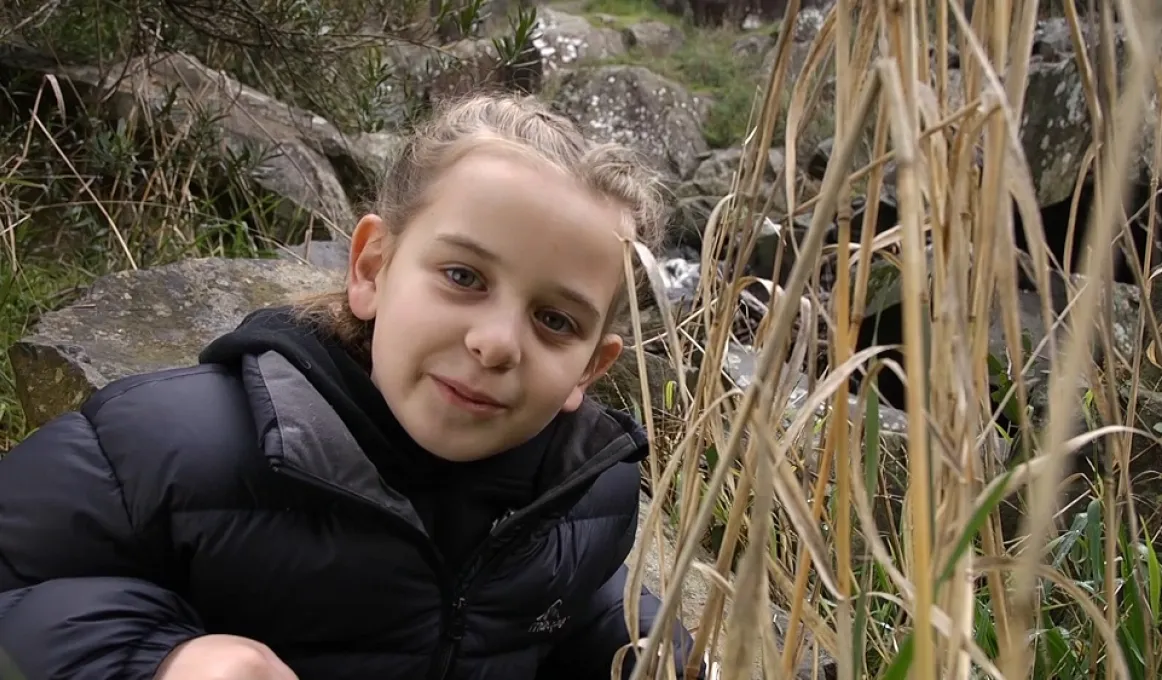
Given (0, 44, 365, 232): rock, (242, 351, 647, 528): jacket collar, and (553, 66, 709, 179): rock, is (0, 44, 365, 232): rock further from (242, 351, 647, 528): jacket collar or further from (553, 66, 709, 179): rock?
(553, 66, 709, 179): rock

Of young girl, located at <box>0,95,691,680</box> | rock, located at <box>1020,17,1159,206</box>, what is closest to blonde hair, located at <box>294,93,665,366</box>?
young girl, located at <box>0,95,691,680</box>

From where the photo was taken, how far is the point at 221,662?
0.91 m

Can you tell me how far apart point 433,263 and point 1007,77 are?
2.29 feet

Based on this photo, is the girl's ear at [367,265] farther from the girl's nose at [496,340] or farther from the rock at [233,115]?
the rock at [233,115]

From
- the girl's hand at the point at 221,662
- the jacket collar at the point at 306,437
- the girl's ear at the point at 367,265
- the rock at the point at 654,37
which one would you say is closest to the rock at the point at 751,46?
the rock at the point at 654,37

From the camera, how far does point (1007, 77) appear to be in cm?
56

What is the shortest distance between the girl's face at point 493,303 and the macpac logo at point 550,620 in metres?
0.27

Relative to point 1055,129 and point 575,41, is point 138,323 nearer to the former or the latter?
point 1055,129

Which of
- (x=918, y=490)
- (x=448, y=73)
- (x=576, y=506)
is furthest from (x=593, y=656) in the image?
(x=448, y=73)

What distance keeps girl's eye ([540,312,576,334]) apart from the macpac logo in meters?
0.41

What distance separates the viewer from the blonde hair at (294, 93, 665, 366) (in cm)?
120

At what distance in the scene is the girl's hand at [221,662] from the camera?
0.89m

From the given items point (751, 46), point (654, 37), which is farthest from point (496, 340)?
point (654, 37)

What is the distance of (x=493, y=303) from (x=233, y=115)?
286 cm
